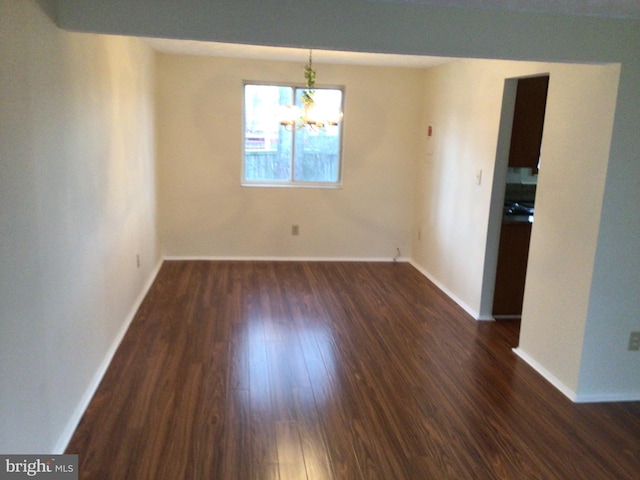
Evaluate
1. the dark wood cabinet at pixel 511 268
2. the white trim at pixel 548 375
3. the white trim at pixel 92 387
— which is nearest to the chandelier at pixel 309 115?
the dark wood cabinet at pixel 511 268

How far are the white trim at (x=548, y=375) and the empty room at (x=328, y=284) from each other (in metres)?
0.02

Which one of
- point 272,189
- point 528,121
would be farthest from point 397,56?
point 272,189

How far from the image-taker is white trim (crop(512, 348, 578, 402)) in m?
3.30

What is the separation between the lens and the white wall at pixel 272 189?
587 centimetres

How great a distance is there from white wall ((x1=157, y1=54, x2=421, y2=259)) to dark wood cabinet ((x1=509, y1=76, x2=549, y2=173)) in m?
2.08

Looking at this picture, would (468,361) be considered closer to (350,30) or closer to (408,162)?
(350,30)

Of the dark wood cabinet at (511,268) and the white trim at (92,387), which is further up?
the dark wood cabinet at (511,268)

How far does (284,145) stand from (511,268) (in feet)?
9.84

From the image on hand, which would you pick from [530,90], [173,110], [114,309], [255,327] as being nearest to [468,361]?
[255,327]

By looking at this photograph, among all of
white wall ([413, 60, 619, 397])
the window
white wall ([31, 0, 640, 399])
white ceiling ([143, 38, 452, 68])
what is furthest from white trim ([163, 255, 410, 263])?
white wall ([31, 0, 640, 399])

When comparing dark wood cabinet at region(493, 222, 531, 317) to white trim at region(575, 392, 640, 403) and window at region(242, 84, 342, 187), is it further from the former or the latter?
window at region(242, 84, 342, 187)

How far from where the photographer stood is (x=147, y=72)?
5074 millimetres

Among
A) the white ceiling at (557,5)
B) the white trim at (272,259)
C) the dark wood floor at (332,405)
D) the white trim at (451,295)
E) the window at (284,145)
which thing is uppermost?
the white ceiling at (557,5)

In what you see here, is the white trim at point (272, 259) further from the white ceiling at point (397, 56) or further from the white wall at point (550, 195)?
the white ceiling at point (397, 56)
